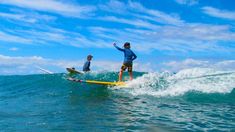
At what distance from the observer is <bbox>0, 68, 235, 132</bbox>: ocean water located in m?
11.3

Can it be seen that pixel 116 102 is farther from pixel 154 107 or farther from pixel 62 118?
pixel 62 118

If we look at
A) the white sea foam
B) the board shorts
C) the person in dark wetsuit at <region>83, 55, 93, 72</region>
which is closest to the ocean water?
the white sea foam

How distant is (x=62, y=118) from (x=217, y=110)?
578 centimetres

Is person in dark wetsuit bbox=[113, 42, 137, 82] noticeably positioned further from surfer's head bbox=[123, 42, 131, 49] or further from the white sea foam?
the white sea foam

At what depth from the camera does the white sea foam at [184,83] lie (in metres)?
18.6

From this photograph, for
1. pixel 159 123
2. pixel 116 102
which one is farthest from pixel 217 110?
pixel 116 102

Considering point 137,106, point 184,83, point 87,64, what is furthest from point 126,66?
point 137,106

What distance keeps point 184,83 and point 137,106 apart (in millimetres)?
5349

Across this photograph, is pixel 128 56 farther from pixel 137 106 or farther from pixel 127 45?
pixel 137 106

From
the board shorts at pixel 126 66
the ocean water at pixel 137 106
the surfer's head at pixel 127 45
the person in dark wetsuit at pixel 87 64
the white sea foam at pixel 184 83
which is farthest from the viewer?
the person in dark wetsuit at pixel 87 64

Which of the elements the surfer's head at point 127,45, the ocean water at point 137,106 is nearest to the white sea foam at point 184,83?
the ocean water at point 137,106

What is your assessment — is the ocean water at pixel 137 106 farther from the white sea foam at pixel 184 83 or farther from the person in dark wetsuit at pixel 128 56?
the person in dark wetsuit at pixel 128 56

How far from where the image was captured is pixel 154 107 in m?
14.6

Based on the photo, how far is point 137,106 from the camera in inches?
592
